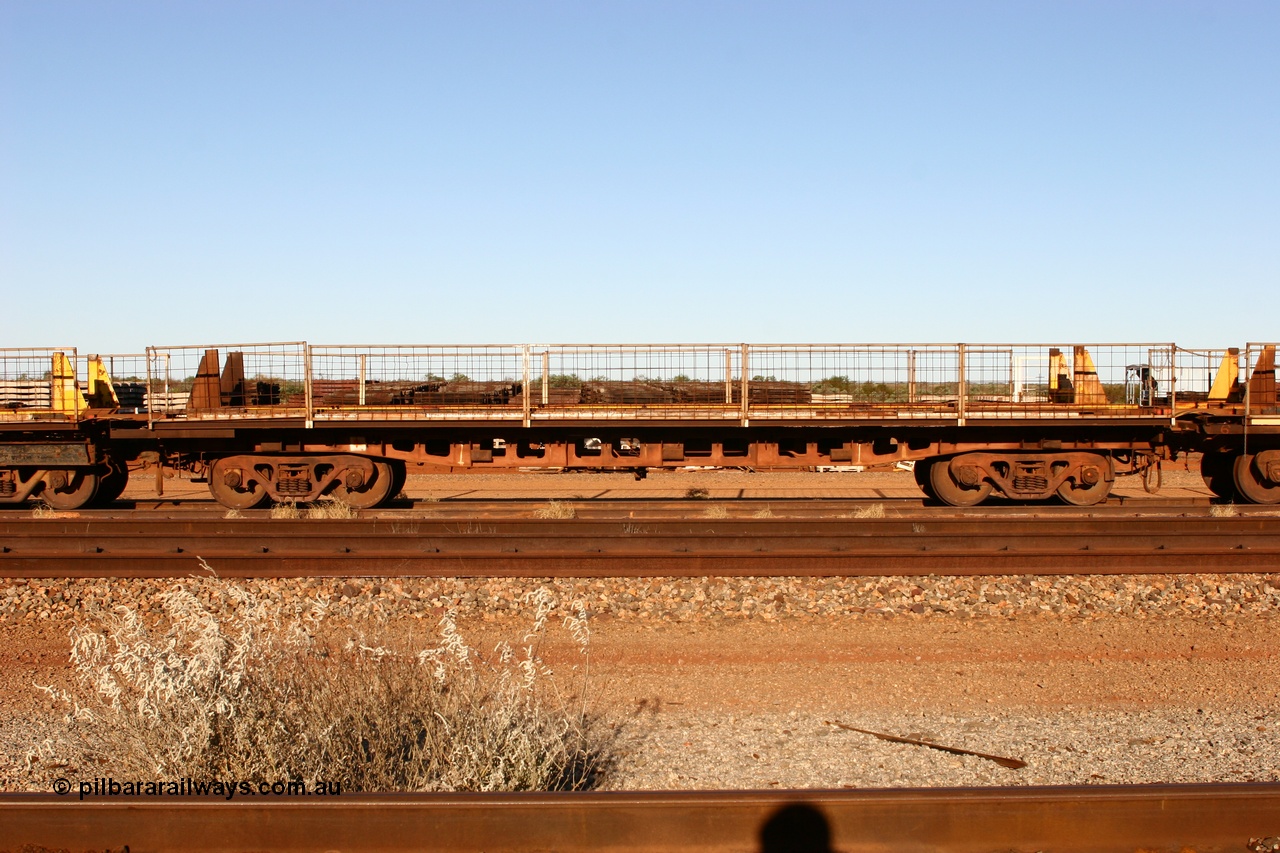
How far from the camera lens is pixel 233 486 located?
51.8 ft

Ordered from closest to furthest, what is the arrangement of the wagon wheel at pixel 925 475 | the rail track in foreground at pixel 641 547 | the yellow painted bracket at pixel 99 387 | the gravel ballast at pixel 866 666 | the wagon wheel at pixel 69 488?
the gravel ballast at pixel 866 666 < the rail track in foreground at pixel 641 547 < the wagon wheel at pixel 925 475 < the wagon wheel at pixel 69 488 < the yellow painted bracket at pixel 99 387

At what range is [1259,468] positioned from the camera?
1538cm

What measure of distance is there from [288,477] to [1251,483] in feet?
51.4

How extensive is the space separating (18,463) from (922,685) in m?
14.9

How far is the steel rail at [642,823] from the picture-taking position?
3979 mm

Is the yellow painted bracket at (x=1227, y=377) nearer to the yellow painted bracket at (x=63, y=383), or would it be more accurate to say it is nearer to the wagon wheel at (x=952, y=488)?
the wagon wheel at (x=952, y=488)

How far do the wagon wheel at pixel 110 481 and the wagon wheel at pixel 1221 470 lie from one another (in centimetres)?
1827

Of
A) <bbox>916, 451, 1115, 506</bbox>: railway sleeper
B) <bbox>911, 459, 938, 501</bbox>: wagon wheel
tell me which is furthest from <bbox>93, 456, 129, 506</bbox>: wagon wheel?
<bbox>916, 451, 1115, 506</bbox>: railway sleeper

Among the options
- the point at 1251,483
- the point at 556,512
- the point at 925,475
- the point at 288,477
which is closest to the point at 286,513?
the point at 288,477

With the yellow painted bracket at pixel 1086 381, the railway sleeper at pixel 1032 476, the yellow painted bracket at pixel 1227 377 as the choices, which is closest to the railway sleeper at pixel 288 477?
the railway sleeper at pixel 1032 476

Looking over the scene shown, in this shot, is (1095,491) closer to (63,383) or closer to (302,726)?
(302,726)

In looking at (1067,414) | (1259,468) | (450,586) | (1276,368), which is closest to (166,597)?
(450,586)

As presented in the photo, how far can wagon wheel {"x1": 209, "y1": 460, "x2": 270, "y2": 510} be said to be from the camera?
15727 mm

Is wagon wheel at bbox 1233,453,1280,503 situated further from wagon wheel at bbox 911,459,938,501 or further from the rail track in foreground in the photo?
wagon wheel at bbox 911,459,938,501
